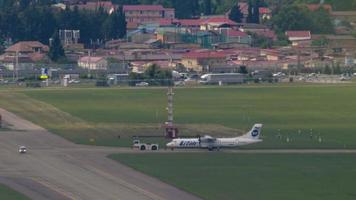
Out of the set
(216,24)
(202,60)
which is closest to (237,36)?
(216,24)

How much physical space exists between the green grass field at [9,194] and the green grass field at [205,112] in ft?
61.6

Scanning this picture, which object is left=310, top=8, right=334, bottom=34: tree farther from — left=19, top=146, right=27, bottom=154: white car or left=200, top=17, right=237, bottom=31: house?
left=19, top=146, right=27, bottom=154: white car

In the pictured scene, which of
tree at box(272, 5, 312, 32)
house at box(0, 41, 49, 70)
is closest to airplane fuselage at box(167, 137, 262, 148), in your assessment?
house at box(0, 41, 49, 70)

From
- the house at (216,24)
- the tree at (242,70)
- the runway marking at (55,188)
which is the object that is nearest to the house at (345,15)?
the house at (216,24)

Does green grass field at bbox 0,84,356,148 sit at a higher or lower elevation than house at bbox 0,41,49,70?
higher

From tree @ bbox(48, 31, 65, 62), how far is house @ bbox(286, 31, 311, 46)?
28.9 m

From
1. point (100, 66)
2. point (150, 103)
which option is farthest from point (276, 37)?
point (150, 103)

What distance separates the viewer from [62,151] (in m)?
82.4

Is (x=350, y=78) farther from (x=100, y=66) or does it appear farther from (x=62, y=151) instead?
(x=62, y=151)

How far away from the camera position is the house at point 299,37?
189 meters

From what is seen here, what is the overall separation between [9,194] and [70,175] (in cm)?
613

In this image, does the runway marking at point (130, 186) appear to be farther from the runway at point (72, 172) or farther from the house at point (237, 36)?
the house at point (237, 36)

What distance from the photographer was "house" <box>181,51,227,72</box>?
170 m

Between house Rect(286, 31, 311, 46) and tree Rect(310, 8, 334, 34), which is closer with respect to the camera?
house Rect(286, 31, 311, 46)
